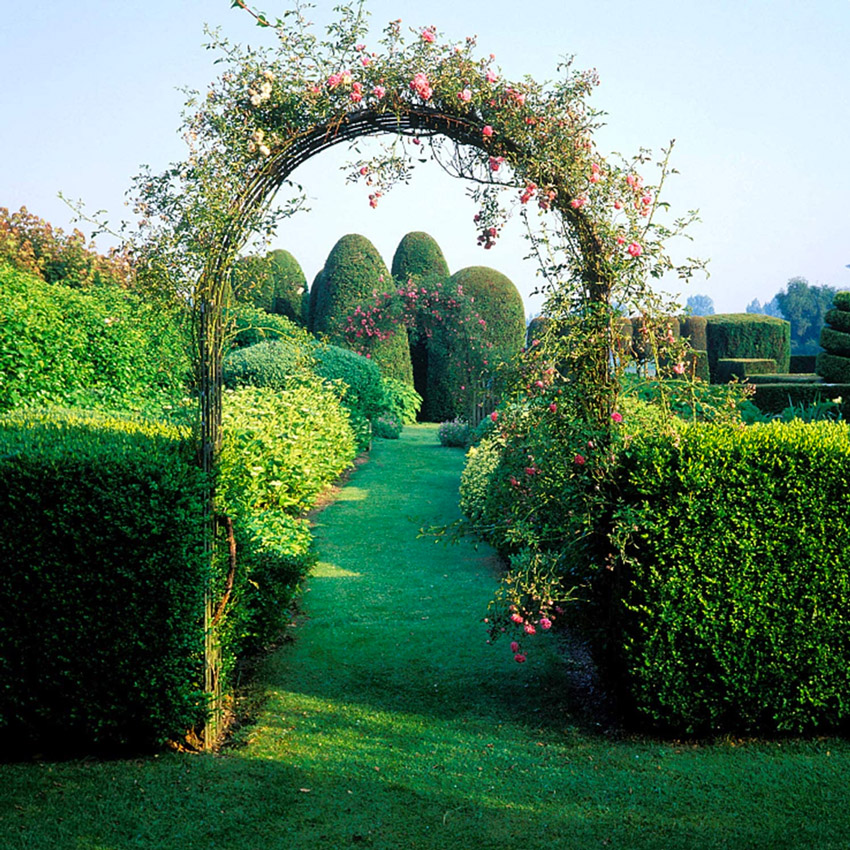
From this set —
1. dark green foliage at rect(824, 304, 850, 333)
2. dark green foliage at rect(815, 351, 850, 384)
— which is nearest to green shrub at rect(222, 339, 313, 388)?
dark green foliage at rect(815, 351, 850, 384)

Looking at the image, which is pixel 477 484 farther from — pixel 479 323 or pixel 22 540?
pixel 479 323

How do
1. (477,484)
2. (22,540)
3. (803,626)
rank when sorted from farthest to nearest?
(477,484), (803,626), (22,540)

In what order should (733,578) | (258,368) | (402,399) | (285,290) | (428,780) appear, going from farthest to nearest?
(285,290)
(402,399)
(258,368)
(733,578)
(428,780)

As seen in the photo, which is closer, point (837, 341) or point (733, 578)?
point (733, 578)

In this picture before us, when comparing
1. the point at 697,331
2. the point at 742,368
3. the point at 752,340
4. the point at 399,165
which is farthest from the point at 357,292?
the point at 399,165

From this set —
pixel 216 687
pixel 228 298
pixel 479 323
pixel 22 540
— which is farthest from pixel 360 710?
pixel 479 323

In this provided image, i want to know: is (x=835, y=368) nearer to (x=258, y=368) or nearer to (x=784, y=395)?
(x=784, y=395)

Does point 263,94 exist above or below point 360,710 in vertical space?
above

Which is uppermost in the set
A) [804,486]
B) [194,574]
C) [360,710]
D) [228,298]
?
[228,298]

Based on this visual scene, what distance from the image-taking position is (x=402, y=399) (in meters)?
20.1

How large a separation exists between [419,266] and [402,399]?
18.4ft

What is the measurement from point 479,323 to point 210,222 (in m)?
17.5

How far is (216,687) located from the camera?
159 inches

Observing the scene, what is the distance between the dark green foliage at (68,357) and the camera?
404 inches
